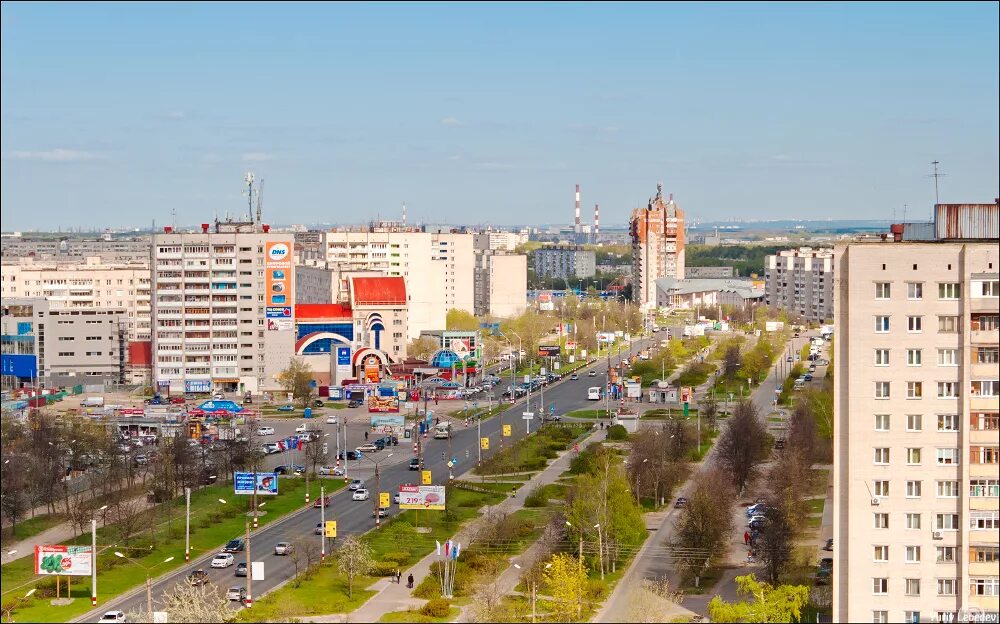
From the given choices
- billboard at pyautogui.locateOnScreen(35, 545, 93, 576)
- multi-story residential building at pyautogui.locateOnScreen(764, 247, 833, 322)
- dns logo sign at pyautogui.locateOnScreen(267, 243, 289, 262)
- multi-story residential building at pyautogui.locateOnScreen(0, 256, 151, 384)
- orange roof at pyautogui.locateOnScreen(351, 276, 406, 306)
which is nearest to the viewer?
billboard at pyautogui.locateOnScreen(35, 545, 93, 576)

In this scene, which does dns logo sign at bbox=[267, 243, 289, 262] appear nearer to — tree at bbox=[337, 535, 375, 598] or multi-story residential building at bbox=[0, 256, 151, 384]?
multi-story residential building at bbox=[0, 256, 151, 384]

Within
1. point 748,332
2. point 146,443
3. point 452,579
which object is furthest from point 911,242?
point 748,332

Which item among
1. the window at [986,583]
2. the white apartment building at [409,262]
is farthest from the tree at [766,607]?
the white apartment building at [409,262]

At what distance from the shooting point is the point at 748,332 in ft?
259

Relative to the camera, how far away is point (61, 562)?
23.8m

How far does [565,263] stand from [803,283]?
53371 millimetres

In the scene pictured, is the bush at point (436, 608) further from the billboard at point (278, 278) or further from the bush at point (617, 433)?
the billboard at point (278, 278)

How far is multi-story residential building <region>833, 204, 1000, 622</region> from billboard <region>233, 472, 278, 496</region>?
56.3 ft

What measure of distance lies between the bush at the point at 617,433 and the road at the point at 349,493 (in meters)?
2.57

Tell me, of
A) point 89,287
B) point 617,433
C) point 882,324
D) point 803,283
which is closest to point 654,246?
point 803,283

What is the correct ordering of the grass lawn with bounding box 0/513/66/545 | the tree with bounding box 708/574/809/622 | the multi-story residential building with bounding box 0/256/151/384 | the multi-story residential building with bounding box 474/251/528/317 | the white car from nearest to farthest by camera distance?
the tree with bounding box 708/574/809/622
the white car
the grass lawn with bounding box 0/513/66/545
the multi-story residential building with bounding box 0/256/151/384
the multi-story residential building with bounding box 474/251/528/317

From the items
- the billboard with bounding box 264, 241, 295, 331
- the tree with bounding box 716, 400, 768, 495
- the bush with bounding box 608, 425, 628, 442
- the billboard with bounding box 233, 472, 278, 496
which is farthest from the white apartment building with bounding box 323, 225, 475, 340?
the billboard with bounding box 233, 472, 278, 496

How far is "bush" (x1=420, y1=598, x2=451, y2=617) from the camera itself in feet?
73.9

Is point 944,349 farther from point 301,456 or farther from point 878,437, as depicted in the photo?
point 301,456
